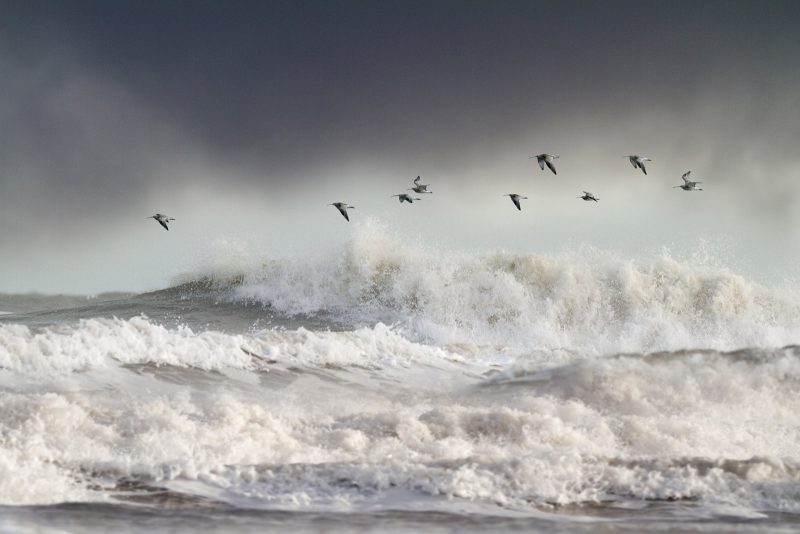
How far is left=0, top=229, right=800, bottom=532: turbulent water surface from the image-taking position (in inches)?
190

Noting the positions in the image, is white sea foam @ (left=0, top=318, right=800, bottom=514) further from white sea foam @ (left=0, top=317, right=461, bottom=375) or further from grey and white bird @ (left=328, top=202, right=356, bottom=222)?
grey and white bird @ (left=328, top=202, right=356, bottom=222)

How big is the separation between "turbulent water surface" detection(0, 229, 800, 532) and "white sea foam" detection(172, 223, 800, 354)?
57 millimetres

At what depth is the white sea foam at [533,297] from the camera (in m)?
19.2

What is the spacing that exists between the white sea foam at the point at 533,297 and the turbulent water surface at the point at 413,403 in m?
0.06

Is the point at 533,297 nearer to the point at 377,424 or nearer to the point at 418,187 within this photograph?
the point at 418,187

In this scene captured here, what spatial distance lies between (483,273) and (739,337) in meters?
6.26

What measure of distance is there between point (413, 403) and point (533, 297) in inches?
423

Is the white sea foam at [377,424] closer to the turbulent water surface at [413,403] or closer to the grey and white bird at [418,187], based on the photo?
the turbulent water surface at [413,403]

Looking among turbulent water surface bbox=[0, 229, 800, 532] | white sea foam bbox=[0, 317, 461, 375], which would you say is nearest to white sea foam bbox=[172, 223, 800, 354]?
turbulent water surface bbox=[0, 229, 800, 532]

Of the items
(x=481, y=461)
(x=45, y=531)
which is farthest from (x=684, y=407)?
(x=45, y=531)

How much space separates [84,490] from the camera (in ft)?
16.3

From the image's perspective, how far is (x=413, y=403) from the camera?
32.4 feet

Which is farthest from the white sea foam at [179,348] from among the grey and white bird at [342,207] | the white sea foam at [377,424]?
the grey and white bird at [342,207]

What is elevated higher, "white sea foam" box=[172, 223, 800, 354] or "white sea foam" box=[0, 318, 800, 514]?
"white sea foam" box=[172, 223, 800, 354]
